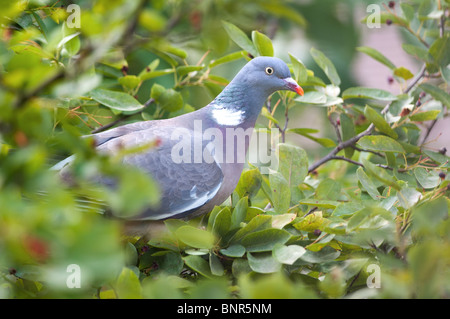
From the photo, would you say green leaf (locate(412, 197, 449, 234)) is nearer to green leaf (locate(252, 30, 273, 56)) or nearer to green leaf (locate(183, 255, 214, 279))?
green leaf (locate(183, 255, 214, 279))

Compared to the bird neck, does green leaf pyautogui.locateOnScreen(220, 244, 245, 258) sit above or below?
below

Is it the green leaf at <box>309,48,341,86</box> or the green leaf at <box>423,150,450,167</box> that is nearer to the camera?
the green leaf at <box>423,150,450,167</box>

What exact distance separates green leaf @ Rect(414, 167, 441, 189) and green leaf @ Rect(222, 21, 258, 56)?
59cm

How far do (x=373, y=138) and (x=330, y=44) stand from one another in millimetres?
1688

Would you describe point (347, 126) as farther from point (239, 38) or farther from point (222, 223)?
point (222, 223)

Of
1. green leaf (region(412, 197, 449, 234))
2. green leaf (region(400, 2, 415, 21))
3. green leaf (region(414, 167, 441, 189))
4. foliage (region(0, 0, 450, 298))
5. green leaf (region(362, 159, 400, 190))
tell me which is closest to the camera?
foliage (region(0, 0, 450, 298))

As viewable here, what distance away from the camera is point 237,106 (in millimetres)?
1437

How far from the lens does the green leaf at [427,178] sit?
3.69 feet

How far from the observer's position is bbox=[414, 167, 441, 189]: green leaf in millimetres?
1125

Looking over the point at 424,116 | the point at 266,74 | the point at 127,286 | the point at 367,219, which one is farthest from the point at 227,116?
the point at 127,286

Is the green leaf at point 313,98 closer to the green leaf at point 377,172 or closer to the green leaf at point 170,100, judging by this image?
the green leaf at point 170,100

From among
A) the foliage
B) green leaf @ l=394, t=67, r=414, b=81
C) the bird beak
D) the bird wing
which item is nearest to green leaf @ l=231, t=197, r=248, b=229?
the foliage

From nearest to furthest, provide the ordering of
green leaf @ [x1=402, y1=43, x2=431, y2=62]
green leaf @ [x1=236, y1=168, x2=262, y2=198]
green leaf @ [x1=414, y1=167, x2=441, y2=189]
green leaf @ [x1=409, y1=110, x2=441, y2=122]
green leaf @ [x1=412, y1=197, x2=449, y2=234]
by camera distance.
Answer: green leaf @ [x1=412, y1=197, x2=449, y2=234] < green leaf @ [x1=414, y1=167, x2=441, y2=189] < green leaf @ [x1=236, y1=168, x2=262, y2=198] < green leaf @ [x1=409, y1=110, x2=441, y2=122] < green leaf @ [x1=402, y1=43, x2=431, y2=62]
